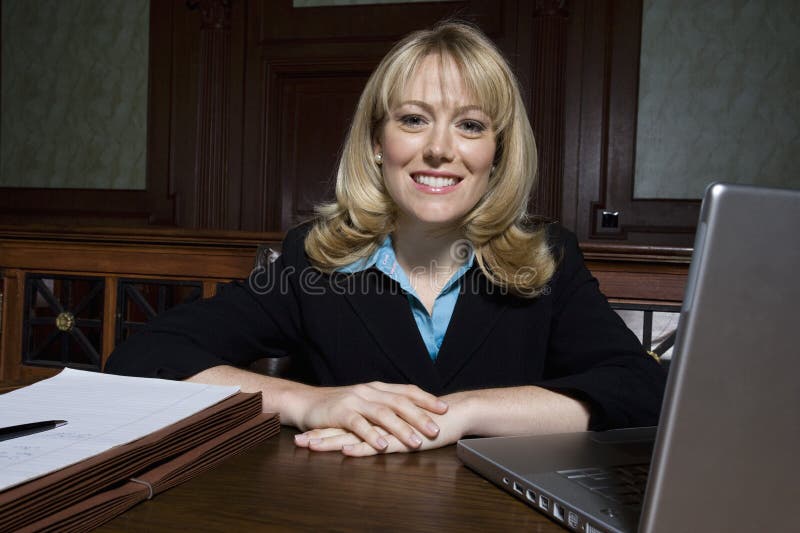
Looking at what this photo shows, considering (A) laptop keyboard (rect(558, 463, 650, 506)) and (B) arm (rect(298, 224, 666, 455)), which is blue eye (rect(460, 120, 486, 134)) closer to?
(B) arm (rect(298, 224, 666, 455))

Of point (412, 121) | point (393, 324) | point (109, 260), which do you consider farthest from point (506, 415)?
point (109, 260)

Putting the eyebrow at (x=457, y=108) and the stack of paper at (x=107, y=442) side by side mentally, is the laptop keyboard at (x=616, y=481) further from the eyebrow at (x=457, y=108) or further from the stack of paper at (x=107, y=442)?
the eyebrow at (x=457, y=108)

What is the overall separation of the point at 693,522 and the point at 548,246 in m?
1.16

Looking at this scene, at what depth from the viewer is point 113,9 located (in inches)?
201

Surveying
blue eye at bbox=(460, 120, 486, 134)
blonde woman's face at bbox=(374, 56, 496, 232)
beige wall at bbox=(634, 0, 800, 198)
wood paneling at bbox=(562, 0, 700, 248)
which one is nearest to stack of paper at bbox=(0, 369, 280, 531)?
blonde woman's face at bbox=(374, 56, 496, 232)

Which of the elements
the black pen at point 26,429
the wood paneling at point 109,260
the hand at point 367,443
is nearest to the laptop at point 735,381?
the hand at point 367,443

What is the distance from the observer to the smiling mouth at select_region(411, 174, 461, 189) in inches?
60.3

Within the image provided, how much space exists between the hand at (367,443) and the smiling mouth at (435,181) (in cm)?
69

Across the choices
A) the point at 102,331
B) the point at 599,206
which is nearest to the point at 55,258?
the point at 102,331

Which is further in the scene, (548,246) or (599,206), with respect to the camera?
(599,206)

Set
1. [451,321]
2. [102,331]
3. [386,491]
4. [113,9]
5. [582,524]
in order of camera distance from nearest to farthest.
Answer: [582,524] → [386,491] → [451,321] → [102,331] → [113,9]

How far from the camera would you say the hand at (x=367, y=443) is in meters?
0.85

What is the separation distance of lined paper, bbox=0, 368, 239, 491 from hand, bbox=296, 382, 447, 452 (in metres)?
0.13

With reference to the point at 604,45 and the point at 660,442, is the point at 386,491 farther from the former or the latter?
the point at 604,45
